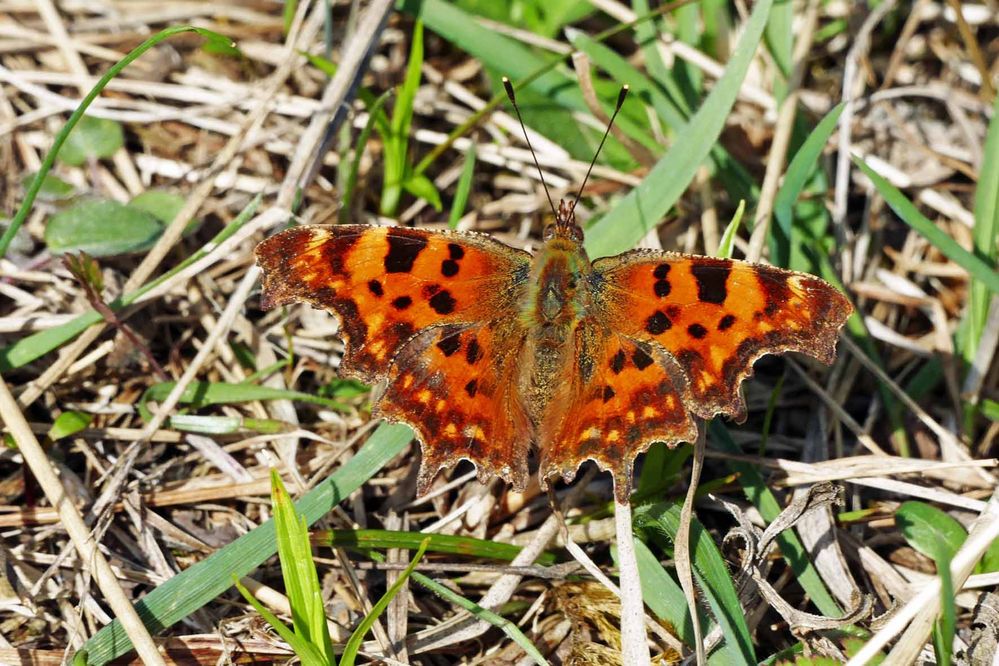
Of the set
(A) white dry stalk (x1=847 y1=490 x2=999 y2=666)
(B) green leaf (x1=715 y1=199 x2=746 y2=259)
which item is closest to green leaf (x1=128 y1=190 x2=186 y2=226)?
(B) green leaf (x1=715 y1=199 x2=746 y2=259)

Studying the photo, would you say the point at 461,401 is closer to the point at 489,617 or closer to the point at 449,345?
the point at 449,345

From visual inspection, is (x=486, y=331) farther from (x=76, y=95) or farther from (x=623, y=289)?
(x=76, y=95)

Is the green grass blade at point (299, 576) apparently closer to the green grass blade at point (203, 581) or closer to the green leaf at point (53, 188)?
the green grass blade at point (203, 581)

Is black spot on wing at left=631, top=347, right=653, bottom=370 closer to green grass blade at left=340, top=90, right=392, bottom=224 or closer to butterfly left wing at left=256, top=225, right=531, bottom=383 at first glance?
butterfly left wing at left=256, top=225, right=531, bottom=383

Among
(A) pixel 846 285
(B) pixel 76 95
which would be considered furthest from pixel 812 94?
(B) pixel 76 95

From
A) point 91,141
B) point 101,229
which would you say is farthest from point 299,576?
point 91,141

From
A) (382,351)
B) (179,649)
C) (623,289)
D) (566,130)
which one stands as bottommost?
(179,649)

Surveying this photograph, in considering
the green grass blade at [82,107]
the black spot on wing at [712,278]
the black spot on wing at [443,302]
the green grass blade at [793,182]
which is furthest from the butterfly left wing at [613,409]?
the green grass blade at [82,107]
